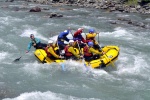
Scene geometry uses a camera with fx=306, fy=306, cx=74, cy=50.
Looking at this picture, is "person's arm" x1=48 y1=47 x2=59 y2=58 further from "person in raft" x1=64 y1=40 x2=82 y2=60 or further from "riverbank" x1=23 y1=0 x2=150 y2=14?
"riverbank" x1=23 y1=0 x2=150 y2=14

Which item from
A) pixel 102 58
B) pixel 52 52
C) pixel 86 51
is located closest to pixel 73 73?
pixel 86 51

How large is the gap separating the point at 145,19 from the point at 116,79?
1493 centimetres

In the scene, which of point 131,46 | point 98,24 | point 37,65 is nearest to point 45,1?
point 98,24

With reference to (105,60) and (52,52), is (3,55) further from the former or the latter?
(105,60)

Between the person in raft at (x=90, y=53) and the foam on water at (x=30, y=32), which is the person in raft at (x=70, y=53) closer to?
the person in raft at (x=90, y=53)

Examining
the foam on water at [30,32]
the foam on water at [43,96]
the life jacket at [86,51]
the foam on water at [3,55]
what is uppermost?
the life jacket at [86,51]

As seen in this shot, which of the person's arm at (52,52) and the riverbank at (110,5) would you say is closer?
the person's arm at (52,52)

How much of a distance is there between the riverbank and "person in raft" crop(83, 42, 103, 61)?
16.6 metres

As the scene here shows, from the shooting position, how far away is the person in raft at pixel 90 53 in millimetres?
15850

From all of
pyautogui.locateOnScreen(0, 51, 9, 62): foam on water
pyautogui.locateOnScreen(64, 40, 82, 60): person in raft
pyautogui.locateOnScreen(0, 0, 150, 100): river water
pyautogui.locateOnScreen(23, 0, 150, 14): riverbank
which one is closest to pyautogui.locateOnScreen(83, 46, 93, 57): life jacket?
pyautogui.locateOnScreen(64, 40, 82, 60): person in raft

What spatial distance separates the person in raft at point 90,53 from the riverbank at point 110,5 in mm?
16600

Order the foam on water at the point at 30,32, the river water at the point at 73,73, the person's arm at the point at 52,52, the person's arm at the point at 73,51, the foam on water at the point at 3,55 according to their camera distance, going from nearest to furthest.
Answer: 1. the river water at the point at 73,73
2. the person's arm at the point at 73,51
3. the person's arm at the point at 52,52
4. the foam on water at the point at 3,55
5. the foam on water at the point at 30,32

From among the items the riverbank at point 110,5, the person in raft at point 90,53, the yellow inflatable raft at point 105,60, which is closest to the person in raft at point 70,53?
the person in raft at point 90,53

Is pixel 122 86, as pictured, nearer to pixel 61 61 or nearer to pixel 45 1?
pixel 61 61
